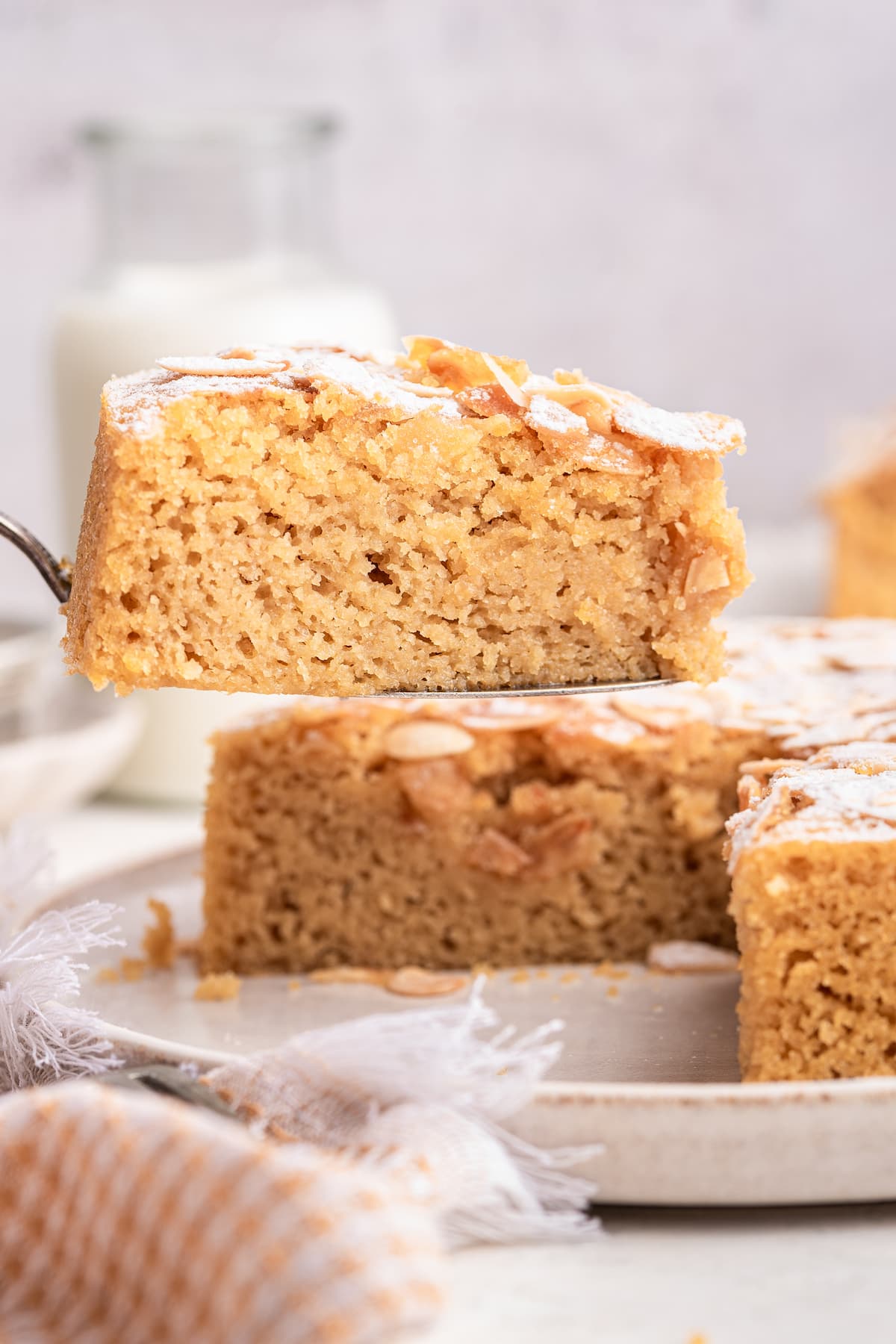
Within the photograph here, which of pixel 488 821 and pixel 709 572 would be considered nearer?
pixel 709 572

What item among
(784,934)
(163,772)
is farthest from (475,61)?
(784,934)

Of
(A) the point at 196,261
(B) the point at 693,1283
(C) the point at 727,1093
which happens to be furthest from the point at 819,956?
(A) the point at 196,261

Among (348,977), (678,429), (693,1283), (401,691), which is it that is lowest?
(348,977)

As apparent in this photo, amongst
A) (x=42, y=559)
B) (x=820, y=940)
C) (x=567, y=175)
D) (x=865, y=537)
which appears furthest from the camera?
(x=567, y=175)

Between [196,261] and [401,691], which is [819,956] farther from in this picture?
[196,261]

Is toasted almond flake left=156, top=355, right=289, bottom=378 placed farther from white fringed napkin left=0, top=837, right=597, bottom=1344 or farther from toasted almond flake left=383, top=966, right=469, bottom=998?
toasted almond flake left=383, top=966, right=469, bottom=998

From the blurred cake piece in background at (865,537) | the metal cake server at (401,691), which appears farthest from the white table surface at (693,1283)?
the blurred cake piece in background at (865,537)

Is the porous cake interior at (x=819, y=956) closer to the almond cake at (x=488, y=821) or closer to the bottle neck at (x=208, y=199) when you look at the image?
the almond cake at (x=488, y=821)
